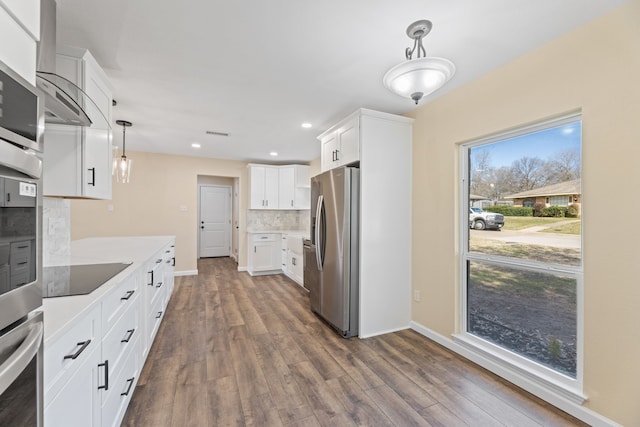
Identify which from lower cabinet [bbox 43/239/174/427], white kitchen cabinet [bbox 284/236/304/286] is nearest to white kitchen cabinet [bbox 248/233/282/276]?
white kitchen cabinet [bbox 284/236/304/286]

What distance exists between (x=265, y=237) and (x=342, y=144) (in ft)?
10.2

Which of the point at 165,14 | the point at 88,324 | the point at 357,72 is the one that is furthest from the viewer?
the point at 357,72

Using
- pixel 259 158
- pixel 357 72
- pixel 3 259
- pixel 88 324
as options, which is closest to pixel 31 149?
pixel 3 259

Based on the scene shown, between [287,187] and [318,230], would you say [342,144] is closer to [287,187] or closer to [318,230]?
[318,230]

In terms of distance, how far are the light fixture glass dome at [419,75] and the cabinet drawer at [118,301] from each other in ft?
6.27

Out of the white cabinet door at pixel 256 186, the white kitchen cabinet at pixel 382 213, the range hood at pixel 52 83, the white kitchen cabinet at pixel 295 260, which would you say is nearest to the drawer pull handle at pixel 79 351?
the range hood at pixel 52 83

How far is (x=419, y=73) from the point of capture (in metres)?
1.54

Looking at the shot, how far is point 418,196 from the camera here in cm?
302

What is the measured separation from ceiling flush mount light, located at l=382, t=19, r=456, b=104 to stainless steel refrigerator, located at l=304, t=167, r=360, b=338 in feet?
4.15

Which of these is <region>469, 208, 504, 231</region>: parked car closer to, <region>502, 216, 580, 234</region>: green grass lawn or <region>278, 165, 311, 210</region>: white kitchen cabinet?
<region>502, 216, 580, 234</region>: green grass lawn

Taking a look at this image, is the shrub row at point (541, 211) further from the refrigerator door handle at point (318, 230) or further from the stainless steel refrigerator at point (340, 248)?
the refrigerator door handle at point (318, 230)

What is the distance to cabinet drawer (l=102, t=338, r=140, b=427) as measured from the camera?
4.56ft

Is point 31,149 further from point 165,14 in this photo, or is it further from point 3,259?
point 165,14

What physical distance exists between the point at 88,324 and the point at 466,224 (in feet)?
9.25
